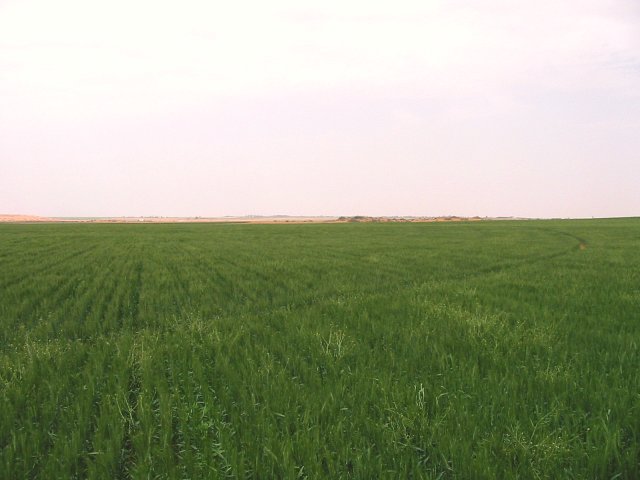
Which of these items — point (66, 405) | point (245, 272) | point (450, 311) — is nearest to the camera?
point (66, 405)

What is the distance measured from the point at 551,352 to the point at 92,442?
487 cm

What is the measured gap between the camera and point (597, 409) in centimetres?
310

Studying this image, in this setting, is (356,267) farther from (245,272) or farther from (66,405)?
(66,405)

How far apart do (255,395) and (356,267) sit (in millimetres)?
10920

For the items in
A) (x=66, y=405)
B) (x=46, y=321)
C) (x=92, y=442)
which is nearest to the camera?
(x=92, y=442)

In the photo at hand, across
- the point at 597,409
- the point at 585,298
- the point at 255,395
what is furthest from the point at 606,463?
the point at 585,298

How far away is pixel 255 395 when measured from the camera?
3527 millimetres

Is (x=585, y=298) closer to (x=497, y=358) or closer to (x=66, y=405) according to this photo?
(x=497, y=358)

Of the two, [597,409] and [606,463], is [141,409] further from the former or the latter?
[597,409]

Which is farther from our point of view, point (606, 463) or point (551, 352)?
point (551, 352)

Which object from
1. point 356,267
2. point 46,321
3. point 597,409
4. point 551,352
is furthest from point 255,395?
point 356,267

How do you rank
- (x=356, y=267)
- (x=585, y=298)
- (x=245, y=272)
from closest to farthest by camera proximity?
(x=585, y=298) < (x=245, y=272) < (x=356, y=267)

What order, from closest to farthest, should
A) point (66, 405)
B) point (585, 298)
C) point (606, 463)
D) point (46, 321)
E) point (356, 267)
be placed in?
point (606, 463) < point (66, 405) < point (46, 321) < point (585, 298) < point (356, 267)

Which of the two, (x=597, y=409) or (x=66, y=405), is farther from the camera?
(x=66, y=405)
